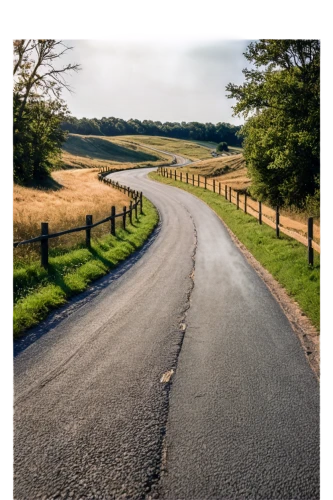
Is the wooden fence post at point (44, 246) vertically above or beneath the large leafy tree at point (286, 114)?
beneath

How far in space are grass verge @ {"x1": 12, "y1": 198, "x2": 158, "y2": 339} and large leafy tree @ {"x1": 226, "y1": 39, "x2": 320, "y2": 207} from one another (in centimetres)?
986

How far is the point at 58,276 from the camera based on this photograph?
949 centimetres

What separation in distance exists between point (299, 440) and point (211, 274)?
7.44 meters

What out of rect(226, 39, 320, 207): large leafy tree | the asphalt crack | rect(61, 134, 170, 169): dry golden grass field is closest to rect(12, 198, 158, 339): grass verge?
the asphalt crack

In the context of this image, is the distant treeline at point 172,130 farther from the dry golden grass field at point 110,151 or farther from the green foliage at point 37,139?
the green foliage at point 37,139

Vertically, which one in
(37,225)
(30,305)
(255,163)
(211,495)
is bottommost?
(211,495)

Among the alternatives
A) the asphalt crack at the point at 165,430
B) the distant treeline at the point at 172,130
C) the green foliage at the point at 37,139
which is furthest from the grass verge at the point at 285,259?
the distant treeline at the point at 172,130

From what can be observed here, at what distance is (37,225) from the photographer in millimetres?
14289

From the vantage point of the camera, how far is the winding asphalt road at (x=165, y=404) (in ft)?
10.3

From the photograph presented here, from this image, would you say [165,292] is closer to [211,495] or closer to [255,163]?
[211,495]

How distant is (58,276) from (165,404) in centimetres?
598

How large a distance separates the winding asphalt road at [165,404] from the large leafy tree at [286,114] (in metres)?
12.6

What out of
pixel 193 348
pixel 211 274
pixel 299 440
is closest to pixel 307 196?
pixel 211 274

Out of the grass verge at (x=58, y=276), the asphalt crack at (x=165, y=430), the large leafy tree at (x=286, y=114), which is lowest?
the asphalt crack at (x=165, y=430)
